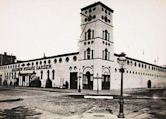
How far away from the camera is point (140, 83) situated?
895 inches

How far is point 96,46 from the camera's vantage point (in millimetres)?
15656

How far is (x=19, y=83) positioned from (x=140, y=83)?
15009 mm

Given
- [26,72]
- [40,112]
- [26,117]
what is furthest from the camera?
[26,72]

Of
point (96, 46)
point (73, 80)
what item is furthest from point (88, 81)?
point (96, 46)

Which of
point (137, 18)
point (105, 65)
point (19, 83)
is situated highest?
point (137, 18)

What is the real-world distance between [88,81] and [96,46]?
284 cm

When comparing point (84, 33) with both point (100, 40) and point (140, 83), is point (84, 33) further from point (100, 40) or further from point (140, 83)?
point (140, 83)

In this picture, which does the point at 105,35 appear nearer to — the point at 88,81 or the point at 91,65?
the point at 91,65

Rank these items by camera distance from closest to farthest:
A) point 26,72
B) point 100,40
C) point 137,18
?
point 137,18
point 100,40
point 26,72

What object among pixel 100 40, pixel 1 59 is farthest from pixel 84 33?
pixel 1 59

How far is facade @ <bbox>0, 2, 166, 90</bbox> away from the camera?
51.2ft

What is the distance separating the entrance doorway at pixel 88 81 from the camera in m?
15.8

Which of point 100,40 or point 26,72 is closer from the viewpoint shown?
point 100,40

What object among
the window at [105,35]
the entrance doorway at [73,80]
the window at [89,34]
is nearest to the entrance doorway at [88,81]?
the entrance doorway at [73,80]
